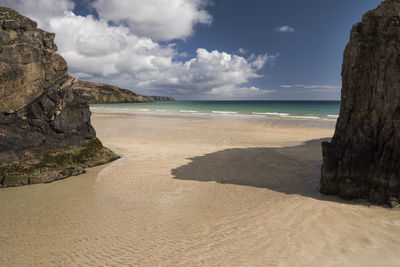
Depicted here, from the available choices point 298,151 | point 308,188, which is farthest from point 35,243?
point 298,151

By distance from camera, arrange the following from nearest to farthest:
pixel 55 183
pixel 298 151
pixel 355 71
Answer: pixel 355 71 → pixel 55 183 → pixel 298 151

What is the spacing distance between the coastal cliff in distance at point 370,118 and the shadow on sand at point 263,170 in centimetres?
80

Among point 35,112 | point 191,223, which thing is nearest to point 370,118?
point 191,223

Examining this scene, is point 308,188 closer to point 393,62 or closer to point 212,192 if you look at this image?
point 212,192

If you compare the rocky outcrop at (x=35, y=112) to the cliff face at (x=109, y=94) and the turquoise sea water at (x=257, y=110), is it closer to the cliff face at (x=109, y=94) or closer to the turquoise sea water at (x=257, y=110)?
the turquoise sea water at (x=257, y=110)

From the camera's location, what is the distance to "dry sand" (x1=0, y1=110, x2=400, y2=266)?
16.5 feet

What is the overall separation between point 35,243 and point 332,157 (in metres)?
8.98

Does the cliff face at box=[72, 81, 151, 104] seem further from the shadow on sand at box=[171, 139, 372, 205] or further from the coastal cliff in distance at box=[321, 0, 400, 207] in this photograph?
the coastal cliff in distance at box=[321, 0, 400, 207]

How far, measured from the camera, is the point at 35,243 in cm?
549

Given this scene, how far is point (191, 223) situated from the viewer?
651cm

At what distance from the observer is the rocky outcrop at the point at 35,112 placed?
957 cm

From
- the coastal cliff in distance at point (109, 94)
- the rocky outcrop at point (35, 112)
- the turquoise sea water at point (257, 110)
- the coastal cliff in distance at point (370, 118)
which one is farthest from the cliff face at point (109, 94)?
the coastal cliff in distance at point (370, 118)

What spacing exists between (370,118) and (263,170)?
4.99 metres

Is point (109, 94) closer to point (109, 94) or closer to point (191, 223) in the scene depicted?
point (109, 94)
